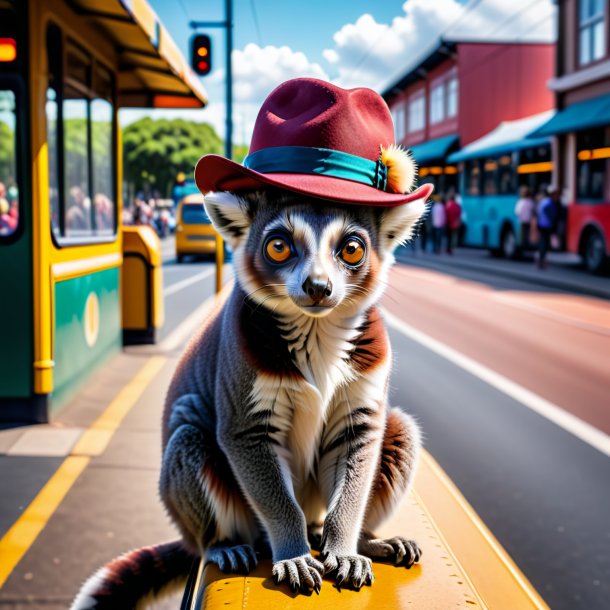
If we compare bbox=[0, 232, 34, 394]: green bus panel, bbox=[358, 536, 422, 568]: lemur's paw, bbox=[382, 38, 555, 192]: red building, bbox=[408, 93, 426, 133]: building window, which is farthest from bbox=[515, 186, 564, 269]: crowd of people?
bbox=[408, 93, 426, 133]: building window

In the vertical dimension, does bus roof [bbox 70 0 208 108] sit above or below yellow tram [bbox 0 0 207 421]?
above

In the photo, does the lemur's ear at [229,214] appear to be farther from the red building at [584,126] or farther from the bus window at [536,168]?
the bus window at [536,168]

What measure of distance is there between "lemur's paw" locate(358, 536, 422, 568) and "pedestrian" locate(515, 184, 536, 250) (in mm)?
21673

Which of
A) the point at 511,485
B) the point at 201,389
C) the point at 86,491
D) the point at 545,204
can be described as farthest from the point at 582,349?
the point at 545,204

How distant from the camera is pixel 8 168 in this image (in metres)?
7.72

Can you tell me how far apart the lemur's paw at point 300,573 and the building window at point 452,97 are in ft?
128

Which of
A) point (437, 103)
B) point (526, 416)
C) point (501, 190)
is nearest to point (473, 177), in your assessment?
point (501, 190)

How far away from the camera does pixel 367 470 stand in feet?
6.89

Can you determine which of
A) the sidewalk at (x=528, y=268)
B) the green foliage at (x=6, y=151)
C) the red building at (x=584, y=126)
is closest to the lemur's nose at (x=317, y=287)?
the green foliage at (x=6, y=151)

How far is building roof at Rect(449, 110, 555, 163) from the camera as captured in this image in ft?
82.1

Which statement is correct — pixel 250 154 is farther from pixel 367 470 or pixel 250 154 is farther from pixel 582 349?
pixel 582 349

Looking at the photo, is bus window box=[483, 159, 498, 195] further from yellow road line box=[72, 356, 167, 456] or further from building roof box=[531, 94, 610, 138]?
yellow road line box=[72, 356, 167, 456]

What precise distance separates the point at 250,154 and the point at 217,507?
3.07ft

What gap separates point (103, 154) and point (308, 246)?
7.78m
